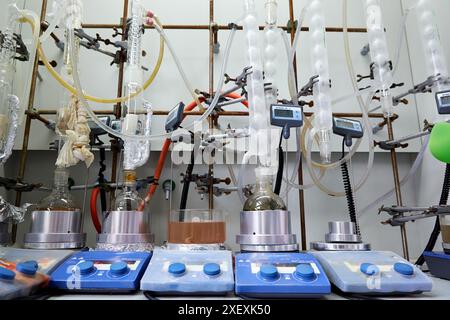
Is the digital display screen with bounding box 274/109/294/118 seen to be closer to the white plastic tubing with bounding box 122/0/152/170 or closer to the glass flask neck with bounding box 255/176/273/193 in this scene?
the glass flask neck with bounding box 255/176/273/193

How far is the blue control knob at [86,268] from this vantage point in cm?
69

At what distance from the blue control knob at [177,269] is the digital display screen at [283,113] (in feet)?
1.77

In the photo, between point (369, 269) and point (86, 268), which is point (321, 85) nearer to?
point (369, 269)

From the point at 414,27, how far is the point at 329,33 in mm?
440

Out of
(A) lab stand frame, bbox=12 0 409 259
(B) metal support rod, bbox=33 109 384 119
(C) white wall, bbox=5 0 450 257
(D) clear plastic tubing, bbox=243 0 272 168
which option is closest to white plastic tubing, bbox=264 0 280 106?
(D) clear plastic tubing, bbox=243 0 272 168

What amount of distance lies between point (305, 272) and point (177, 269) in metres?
0.29

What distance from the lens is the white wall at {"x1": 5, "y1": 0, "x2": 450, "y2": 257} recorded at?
1.52 meters

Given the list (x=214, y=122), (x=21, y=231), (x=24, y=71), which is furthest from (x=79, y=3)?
(x=21, y=231)

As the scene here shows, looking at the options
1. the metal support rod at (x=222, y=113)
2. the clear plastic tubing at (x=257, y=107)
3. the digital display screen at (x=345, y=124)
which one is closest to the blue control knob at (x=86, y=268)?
the clear plastic tubing at (x=257, y=107)

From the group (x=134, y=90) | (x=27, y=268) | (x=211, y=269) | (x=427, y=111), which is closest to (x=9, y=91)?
(x=134, y=90)

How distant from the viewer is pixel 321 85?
1092 millimetres

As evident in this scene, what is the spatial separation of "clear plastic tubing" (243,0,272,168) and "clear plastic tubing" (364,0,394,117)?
0.45 m

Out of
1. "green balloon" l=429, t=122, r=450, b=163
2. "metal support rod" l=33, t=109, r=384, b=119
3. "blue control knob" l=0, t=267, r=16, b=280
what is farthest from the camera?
"metal support rod" l=33, t=109, r=384, b=119

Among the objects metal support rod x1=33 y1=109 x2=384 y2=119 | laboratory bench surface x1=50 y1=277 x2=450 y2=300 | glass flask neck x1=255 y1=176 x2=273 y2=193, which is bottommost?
laboratory bench surface x1=50 y1=277 x2=450 y2=300
